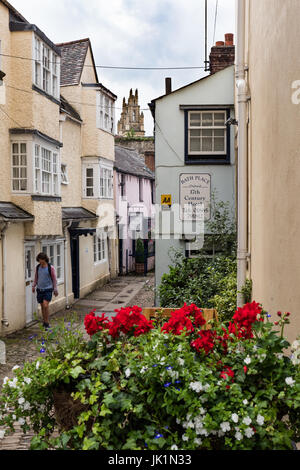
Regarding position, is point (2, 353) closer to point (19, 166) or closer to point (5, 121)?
point (19, 166)

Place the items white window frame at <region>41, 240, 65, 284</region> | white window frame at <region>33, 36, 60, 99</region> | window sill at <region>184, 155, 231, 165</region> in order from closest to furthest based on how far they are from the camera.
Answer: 1. window sill at <region>184, 155, 231, 165</region>
2. white window frame at <region>33, 36, 60, 99</region>
3. white window frame at <region>41, 240, 65, 284</region>

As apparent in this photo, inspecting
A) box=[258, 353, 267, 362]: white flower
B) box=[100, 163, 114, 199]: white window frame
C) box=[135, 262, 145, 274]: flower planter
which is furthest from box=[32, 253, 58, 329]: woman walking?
box=[135, 262, 145, 274]: flower planter

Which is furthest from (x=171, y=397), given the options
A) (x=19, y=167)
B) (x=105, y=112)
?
(x=105, y=112)

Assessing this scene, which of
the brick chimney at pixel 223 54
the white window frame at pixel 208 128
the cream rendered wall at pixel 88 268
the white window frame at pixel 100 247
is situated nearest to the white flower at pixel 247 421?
the white window frame at pixel 208 128

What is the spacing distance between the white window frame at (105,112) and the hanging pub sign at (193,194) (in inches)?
301

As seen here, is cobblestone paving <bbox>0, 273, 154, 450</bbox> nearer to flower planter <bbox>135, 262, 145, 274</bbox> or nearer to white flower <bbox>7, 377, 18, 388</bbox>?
white flower <bbox>7, 377, 18, 388</bbox>

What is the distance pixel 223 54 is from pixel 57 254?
8127mm

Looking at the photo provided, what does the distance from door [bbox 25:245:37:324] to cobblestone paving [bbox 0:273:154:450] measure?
1.31ft

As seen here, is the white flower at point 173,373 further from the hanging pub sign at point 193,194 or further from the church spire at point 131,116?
the church spire at point 131,116

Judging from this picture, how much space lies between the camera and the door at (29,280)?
1457cm

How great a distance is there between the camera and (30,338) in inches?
157

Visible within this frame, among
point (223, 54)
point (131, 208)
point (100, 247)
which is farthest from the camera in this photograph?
point (131, 208)

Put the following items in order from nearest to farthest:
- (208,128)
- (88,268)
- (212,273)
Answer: (212,273) < (208,128) < (88,268)

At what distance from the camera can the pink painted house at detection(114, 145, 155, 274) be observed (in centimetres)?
2829
